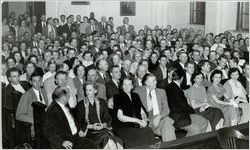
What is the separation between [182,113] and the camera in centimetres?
511

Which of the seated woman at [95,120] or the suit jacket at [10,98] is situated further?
the suit jacket at [10,98]

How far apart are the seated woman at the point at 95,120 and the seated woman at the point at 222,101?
1.78 metres

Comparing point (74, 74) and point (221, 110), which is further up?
point (74, 74)

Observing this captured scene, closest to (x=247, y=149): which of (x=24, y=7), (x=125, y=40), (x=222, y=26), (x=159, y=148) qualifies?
(x=159, y=148)

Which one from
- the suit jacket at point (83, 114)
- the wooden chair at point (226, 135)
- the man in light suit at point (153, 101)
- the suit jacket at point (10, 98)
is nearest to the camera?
the wooden chair at point (226, 135)

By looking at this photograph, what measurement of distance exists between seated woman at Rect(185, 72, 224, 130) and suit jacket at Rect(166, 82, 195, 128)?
0.22 m

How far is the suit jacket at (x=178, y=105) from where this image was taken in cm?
507

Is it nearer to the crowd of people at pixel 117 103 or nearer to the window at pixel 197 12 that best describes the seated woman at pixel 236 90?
the crowd of people at pixel 117 103

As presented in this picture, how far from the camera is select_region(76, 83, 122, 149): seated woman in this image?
4.41 metres

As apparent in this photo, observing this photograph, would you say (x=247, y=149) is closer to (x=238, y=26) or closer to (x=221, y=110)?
(x=221, y=110)

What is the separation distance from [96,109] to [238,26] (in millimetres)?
8456

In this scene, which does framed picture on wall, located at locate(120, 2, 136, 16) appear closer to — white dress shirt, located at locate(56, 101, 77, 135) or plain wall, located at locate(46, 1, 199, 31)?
plain wall, located at locate(46, 1, 199, 31)

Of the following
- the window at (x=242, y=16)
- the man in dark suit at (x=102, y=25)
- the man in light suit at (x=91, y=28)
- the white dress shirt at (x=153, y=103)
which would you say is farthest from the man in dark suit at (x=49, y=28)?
the white dress shirt at (x=153, y=103)

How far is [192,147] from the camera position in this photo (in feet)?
11.3
